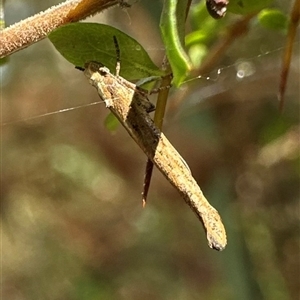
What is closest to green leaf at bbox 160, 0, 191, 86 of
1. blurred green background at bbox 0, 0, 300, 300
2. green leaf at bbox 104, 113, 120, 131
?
green leaf at bbox 104, 113, 120, 131

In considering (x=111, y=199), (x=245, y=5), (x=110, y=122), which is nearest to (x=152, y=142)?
(x=110, y=122)

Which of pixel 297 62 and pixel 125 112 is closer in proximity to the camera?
pixel 125 112

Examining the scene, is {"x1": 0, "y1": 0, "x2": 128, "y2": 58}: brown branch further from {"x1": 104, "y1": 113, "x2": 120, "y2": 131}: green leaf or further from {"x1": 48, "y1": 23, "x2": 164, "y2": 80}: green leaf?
{"x1": 104, "y1": 113, "x2": 120, "y2": 131}: green leaf

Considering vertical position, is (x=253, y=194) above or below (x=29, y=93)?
below

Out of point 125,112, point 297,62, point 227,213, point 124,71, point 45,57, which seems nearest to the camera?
point 124,71

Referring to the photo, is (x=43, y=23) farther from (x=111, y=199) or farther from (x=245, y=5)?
(x=111, y=199)

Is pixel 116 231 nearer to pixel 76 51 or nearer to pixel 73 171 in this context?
pixel 73 171

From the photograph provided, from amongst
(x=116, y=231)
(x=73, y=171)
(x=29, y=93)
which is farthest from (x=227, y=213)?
(x=29, y=93)
